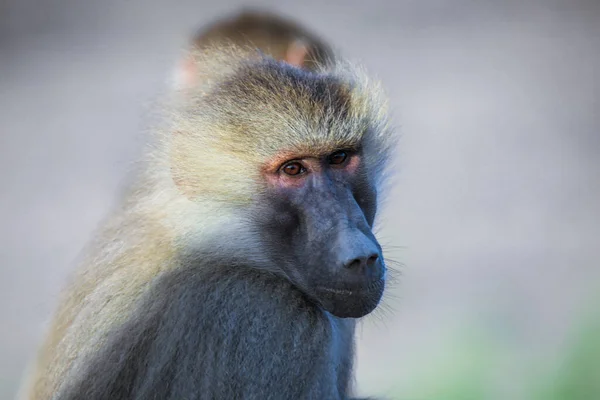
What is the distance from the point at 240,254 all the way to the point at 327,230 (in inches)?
15.7

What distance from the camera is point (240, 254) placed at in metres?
3.30

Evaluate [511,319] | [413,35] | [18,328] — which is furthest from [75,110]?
[511,319]

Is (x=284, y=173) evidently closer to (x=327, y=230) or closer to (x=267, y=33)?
(x=327, y=230)

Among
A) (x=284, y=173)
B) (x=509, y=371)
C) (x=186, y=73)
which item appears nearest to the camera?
(x=284, y=173)

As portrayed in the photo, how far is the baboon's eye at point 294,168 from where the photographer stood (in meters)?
3.29

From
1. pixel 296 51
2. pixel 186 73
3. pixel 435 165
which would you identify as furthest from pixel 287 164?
pixel 435 165

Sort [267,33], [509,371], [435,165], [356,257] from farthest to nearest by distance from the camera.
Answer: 1. [435,165]
2. [267,33]
3. [509,371]
4. [356,257]

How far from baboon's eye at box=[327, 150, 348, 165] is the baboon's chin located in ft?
1.71

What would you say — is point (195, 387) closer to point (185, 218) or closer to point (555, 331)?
point (185, 218)

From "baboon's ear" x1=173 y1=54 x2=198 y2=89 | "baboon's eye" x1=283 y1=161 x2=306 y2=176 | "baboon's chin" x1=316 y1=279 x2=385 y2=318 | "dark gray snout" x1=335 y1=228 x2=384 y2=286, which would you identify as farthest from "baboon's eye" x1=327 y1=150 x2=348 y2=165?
"baboon's ear" x1=173 y1=54 x2=198 y2=89

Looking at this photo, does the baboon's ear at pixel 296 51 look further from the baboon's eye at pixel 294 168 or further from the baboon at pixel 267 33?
the baboon's eye at pixel 294 168

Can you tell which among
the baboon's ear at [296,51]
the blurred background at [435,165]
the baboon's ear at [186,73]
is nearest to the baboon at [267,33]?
the baboon's ear at [296,51]

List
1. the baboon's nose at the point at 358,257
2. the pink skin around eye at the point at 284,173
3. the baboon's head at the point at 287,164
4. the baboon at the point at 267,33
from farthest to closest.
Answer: the baboon at the point at 267,33 < the pink skin around eye at the point at 284,173 < the baboon's head at the point at 287,164 < the baboon's nose at the point at 358,257

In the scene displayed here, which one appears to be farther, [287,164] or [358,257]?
[287,164]
